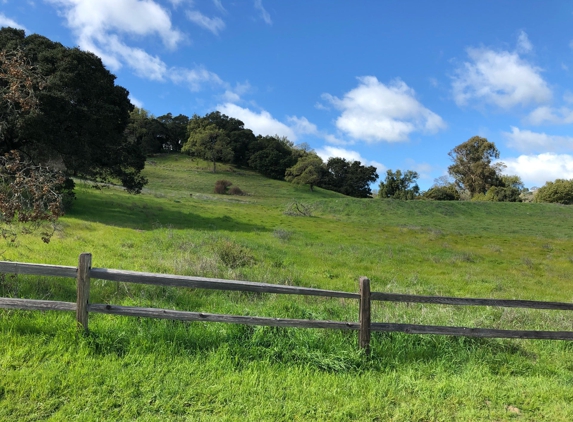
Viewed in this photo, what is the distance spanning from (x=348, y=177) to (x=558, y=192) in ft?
150

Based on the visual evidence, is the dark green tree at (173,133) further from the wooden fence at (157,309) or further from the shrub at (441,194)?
the wooden fence at (157,309)

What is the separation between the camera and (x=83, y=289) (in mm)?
5297

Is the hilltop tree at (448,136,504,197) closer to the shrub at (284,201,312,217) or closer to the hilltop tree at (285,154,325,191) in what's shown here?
the hilltop tree at (285,154,325,191)

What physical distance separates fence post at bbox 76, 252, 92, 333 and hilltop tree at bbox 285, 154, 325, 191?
70489mm

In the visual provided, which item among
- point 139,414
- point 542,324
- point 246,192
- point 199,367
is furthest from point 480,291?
point 246,192

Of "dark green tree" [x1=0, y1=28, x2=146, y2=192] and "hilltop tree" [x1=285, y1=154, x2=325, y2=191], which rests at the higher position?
"hilltop tree" [x1=285, y1=154, x2=325, y2=191]

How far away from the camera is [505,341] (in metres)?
6.49

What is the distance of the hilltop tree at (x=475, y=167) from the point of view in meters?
85.8

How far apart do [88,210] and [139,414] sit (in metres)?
25.6

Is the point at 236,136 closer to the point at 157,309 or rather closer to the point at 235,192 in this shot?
the point at 235,192

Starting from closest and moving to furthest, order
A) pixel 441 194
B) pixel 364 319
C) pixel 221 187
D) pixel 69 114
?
pixel 364 319 < pixel 69 114 < pixel 221 187 < pixel 441 194

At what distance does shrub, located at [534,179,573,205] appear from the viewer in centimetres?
7519

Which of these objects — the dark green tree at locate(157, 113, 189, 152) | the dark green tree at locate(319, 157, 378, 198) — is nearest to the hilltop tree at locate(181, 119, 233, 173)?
the dark green tree at locate(157, 113, 189, 152)

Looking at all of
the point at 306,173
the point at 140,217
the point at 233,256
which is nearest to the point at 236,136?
the point at 306,173
